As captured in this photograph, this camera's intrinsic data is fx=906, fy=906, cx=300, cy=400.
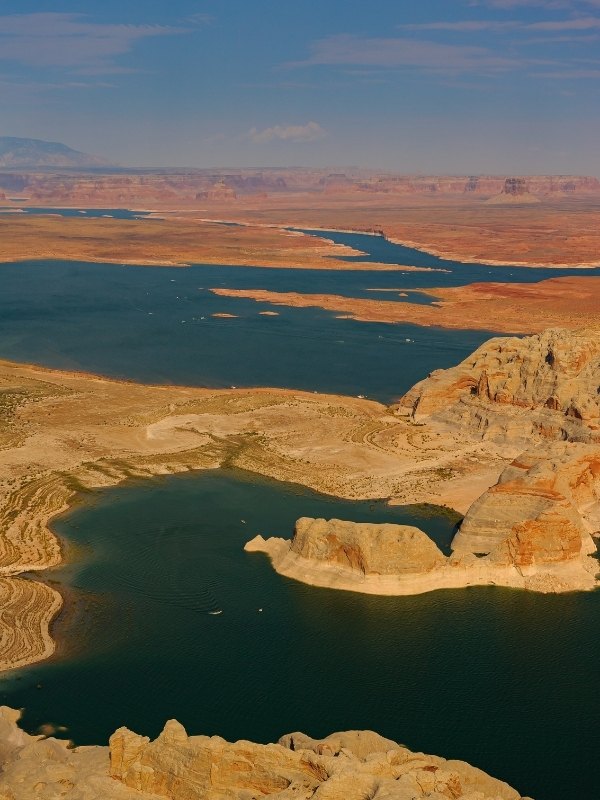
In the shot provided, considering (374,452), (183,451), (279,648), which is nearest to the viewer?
(279,648)

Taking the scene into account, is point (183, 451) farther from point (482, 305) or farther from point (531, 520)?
point (482, 305)

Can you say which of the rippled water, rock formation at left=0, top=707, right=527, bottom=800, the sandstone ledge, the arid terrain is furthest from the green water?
the arid terrain

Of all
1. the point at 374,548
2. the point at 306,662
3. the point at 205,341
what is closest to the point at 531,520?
the point at 374,548

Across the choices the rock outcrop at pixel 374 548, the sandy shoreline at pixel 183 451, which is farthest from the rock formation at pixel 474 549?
the sandy shoreline at pixel 183 451

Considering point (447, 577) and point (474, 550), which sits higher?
point (474, 550)

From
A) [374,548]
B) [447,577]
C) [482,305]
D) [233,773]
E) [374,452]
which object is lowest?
[447,577]

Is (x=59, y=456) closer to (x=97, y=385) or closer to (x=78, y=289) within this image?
(x=97, y=385)

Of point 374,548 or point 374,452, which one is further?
point 374,452
